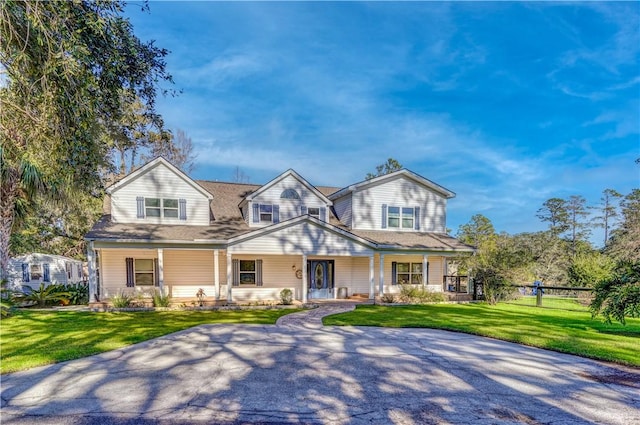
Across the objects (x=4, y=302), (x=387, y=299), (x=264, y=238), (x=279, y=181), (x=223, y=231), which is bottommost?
(x=387, y=299)

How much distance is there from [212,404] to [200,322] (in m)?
6.84

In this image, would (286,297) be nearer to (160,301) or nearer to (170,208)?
(160,301)

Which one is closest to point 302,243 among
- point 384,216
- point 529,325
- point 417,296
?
point 384,216

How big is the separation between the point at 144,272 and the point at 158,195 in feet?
12.7

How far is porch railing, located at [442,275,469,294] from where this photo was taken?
2028 centimetres

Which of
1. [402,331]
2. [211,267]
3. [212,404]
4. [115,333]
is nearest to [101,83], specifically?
[212,404]

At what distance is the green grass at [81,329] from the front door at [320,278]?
3914 mm

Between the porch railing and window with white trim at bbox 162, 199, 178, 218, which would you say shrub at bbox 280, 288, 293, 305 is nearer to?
window with white trim at bbox 162, 199, 178, 218

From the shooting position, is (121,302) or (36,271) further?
(36,271)

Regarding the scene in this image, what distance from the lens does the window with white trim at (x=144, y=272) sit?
16.2m

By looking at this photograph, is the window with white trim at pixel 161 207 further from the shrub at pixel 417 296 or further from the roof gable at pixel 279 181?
the shrub at pixel 417 296

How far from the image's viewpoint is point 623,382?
573cm

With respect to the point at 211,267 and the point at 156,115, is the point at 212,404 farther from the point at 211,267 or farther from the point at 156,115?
the point at 211,267

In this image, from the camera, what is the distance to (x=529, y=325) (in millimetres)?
10945
